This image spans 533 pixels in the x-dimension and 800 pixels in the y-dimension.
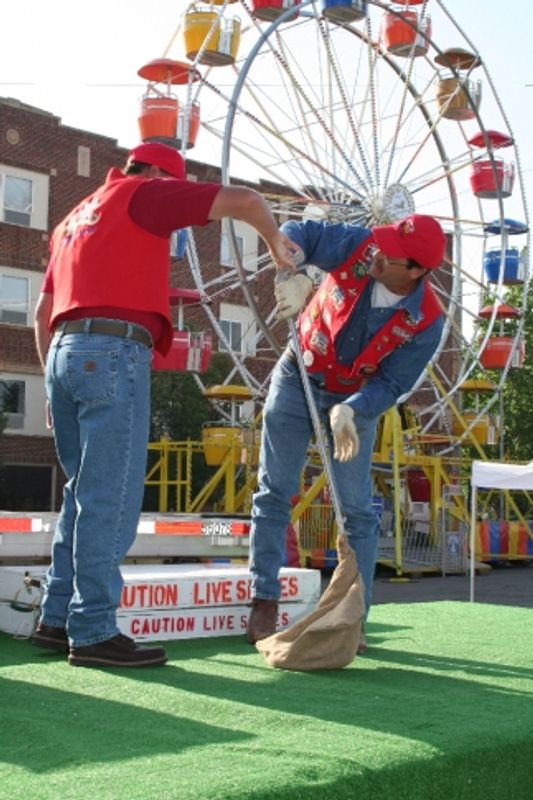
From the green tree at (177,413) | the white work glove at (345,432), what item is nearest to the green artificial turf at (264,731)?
the white work glove at (345,432)

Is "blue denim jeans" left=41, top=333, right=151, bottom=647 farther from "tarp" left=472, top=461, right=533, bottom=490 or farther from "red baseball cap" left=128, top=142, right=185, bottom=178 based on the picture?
"tarp" left=472, top=461, right=533, bottom=490

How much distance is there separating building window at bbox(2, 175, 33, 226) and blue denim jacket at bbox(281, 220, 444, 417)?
2622 cm

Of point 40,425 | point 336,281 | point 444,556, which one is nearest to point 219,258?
point 40,425

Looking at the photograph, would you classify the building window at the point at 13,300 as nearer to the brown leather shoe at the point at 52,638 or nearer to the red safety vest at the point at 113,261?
the brown leather shoe at the point at 52,638

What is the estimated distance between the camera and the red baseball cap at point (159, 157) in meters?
3.65

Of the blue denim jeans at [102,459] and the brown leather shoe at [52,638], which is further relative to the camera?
the brown leather shoe at [52,638]

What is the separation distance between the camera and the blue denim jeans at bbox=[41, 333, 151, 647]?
11.2 feet

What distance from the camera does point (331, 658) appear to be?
3434mm

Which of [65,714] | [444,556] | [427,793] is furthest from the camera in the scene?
[444,556]

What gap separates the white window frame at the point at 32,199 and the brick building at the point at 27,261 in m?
0.02

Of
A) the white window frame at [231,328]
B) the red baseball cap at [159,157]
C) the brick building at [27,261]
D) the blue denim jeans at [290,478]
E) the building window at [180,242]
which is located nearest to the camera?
the red baseball cap at [159,157]

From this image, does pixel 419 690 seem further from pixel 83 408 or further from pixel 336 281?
pixel 336 281

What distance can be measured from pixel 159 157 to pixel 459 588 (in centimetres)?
1453

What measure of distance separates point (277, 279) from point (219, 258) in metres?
30.1
